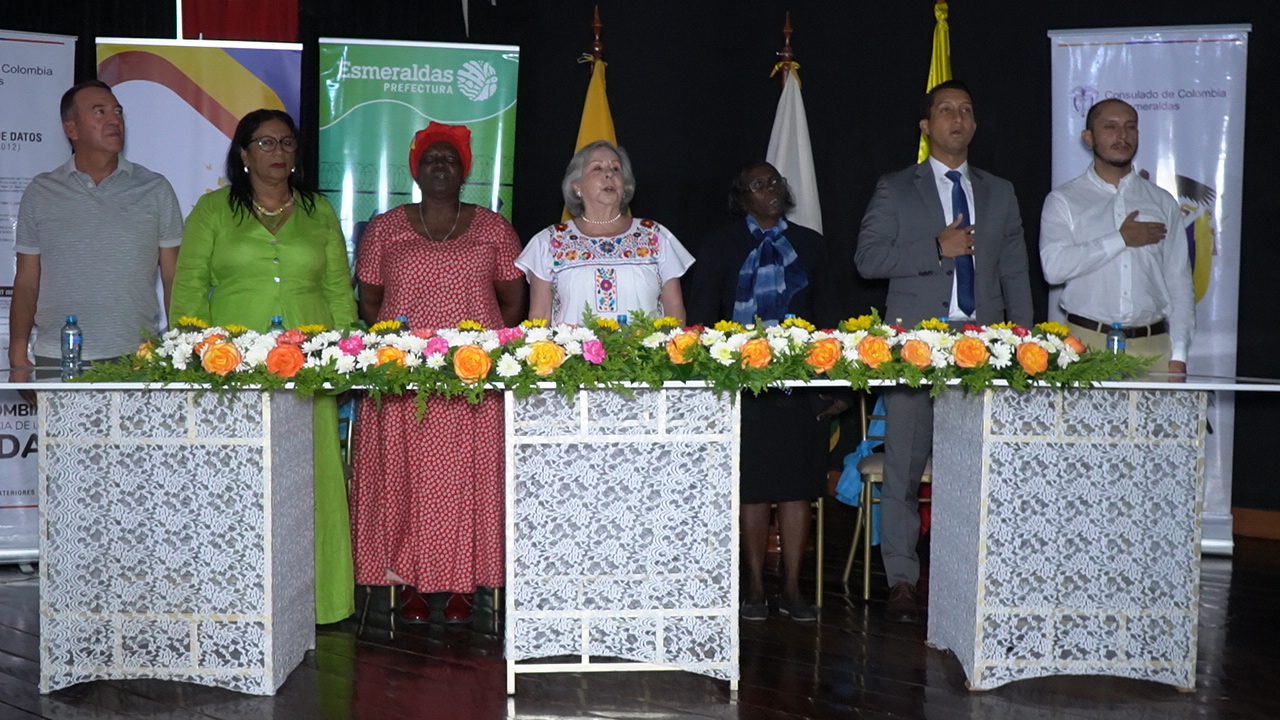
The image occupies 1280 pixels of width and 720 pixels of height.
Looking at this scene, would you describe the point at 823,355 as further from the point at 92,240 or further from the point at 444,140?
the point at 92,240

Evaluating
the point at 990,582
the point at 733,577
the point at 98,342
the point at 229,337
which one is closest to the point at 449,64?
the point at 98,342

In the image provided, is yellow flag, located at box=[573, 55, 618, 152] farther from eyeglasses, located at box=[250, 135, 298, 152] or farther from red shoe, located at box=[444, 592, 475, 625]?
red shoe, located at box=[444, 592, 475, 625]

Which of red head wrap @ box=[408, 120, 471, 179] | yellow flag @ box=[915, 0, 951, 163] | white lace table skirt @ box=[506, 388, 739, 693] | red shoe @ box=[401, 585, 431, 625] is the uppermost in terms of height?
yellow flag @ box=[915, 0, 951, 163]

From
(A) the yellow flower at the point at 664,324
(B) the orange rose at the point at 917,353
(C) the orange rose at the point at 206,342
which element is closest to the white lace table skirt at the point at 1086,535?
(B) the orange rose at the point at 917,353

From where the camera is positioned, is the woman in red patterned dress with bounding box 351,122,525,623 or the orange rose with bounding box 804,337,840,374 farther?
the woman in red patterned dress with bounding box 351,122,525,623

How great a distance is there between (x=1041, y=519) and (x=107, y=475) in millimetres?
2724

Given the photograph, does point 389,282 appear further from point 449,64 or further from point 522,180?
point 522,180

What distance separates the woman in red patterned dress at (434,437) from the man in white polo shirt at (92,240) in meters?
0.91

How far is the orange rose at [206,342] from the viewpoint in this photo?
3.31 metres

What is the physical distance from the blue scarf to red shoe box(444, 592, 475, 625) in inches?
56.9

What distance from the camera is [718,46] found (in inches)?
252

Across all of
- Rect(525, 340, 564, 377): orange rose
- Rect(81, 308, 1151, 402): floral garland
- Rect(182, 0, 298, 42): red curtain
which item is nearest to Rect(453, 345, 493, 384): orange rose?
Rect(81, 308, 1151, 402): floral garland

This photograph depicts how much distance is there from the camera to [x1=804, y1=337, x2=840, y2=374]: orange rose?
10.8 ft

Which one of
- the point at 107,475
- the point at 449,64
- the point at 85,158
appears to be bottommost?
the point at 107,475
